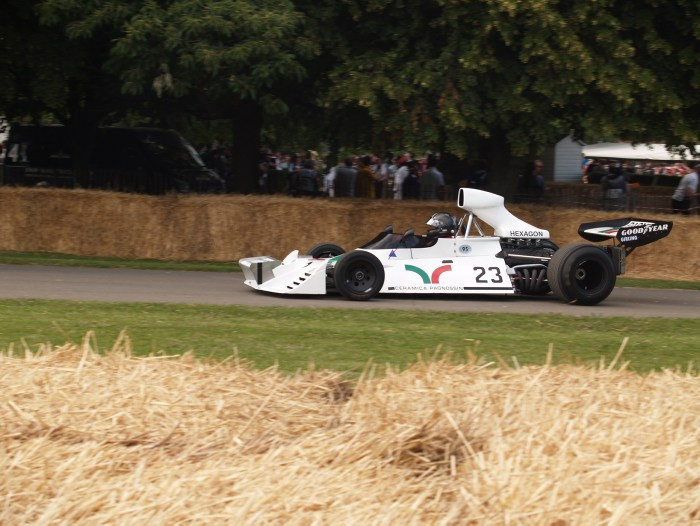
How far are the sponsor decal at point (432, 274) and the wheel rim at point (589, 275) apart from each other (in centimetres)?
174

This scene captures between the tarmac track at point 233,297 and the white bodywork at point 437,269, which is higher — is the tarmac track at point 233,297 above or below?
below

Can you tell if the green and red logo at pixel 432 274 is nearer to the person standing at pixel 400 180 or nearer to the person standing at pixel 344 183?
the person standing at pixel 344 183

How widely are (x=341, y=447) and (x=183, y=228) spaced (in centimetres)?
1448

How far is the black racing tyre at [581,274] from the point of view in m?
13.9

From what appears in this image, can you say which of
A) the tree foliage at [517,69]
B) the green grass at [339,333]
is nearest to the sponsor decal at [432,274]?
the green grass at [339,333]

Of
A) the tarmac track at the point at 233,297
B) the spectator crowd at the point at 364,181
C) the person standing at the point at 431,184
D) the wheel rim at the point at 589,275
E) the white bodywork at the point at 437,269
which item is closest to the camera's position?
the tarmac track at the point at 233,297

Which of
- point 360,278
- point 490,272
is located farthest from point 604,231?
point 360,278

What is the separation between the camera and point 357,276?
45.7ft

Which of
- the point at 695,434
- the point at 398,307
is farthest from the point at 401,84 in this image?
the point at 695,434

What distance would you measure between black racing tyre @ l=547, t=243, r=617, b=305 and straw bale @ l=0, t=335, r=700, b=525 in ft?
25.9

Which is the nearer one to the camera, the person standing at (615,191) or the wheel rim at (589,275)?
the wheel rim at (589,275)

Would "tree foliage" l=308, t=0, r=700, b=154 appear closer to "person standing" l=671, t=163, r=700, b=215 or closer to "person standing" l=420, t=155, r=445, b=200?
"person standing" l=671, t=163, r=700, b=215

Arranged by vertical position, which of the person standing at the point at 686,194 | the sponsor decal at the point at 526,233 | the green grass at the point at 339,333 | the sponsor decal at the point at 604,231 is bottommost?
the green grass at the point at 339,333

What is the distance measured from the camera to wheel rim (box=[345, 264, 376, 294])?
1387 centimetres
